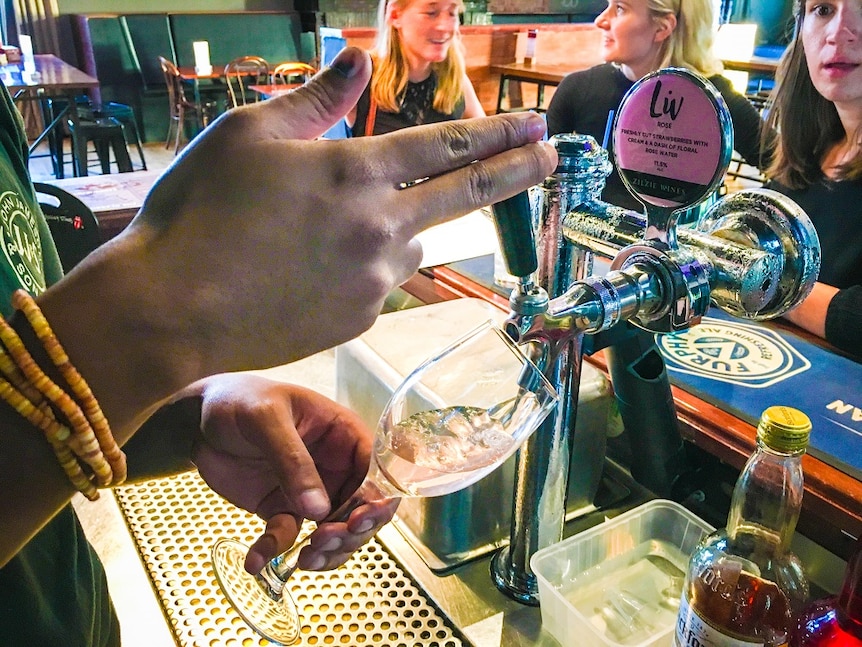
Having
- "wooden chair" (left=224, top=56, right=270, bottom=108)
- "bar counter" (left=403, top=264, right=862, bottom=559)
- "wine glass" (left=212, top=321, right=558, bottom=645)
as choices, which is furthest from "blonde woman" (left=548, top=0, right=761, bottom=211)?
"wooden chair" (left=224, top=56, right=270, bottom=108)

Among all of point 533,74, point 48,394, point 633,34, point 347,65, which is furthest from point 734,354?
point 533,74

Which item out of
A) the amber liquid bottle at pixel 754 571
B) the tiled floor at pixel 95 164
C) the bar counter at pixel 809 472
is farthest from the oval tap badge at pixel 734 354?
the tiled floor at pixel 95 164

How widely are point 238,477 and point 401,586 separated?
0.21 metres

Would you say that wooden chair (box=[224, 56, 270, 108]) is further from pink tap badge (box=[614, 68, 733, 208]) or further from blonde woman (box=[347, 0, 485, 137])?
pink tap badge (box=[614, 68, 733, 208])

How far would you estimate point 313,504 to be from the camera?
25.0 inches

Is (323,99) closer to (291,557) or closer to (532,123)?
(532,123)

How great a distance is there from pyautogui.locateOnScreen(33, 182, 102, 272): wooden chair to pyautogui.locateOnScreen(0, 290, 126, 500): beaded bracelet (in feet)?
3.46

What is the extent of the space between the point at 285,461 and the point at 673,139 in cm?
43

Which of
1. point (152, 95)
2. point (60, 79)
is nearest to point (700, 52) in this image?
point (60, 79)

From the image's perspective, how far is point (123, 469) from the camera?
440 mm

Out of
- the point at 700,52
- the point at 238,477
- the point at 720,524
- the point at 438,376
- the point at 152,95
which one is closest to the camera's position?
the point at 438,376

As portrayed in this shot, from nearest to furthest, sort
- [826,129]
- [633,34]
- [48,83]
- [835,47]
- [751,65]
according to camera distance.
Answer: [835,47], [826,129], [633,34], [48,83], [751,65]

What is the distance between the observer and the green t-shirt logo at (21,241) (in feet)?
1.94

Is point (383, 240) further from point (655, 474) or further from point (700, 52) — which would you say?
point (700, 52)
